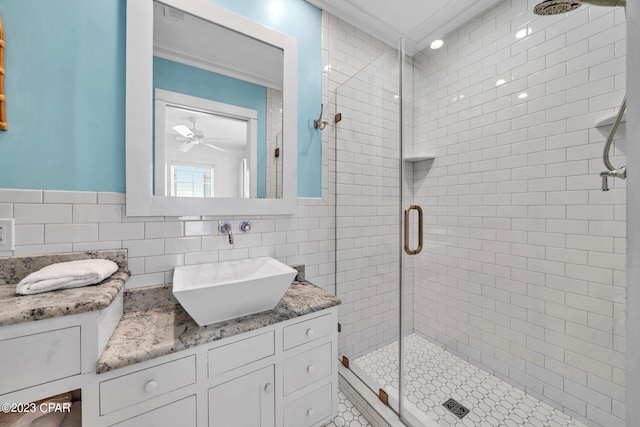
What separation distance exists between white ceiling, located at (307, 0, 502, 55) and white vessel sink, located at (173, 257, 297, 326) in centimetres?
173

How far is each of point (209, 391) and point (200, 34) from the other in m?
1.79

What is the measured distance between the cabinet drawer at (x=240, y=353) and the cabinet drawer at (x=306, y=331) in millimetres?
83

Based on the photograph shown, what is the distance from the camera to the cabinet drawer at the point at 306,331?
4.00ft

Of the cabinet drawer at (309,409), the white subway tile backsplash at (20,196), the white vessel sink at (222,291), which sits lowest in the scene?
the cabinet drawer at (309,409)

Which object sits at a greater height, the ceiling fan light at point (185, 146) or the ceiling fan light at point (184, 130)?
the ceiling fan light at point (184, 130)

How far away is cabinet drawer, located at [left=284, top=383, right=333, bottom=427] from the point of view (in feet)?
4.07

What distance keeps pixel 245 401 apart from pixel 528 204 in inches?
76.7

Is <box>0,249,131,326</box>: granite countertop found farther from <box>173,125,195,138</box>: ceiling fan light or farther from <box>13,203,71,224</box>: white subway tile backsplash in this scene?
<box>173,125,195,138</box>: ceiling fan light

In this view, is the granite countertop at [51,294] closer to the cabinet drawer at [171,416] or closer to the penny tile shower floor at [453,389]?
the cabinet drawer at [171,416]

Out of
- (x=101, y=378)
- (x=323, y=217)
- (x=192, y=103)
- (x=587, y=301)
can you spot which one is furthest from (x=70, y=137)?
(x=587, y=301)

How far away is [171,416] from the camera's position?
96 cm

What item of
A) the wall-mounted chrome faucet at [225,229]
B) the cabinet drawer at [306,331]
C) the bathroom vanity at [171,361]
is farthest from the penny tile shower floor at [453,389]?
the wall-mounted chrome faucet at [225,229]

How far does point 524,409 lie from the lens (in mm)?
1474

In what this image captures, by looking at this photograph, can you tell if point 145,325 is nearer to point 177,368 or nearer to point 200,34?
point 177,368
